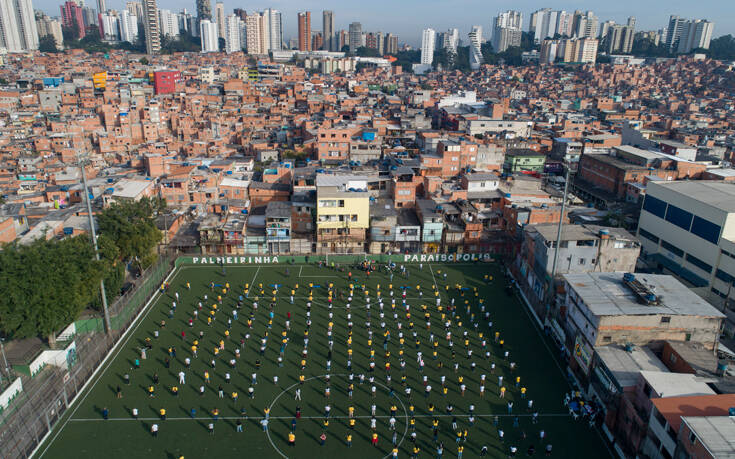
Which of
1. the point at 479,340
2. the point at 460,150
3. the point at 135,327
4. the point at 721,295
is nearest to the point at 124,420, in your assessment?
the point at 135,327

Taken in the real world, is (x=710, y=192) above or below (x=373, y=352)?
above

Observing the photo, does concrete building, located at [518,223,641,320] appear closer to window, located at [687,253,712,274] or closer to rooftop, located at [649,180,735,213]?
window, located at [687,253,712,274]

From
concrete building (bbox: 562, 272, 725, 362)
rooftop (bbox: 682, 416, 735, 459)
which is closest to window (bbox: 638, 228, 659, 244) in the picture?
concrete building (bbox: 562, 272, 725, 362)

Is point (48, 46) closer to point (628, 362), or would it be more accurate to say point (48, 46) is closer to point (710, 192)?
point (710, 192)

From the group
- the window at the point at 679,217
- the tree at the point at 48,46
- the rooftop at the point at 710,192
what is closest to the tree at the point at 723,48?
the rooftop at the point at 710,192

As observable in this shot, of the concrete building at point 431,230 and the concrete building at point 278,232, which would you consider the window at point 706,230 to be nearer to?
Result: the concrete building at point 431,230

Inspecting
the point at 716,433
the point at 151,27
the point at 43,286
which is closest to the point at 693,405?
the point at 716,433

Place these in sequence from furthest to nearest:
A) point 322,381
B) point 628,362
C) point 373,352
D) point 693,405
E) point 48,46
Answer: point 48,46, point 373,352, point 322,381, point 628,362, point 693,405
